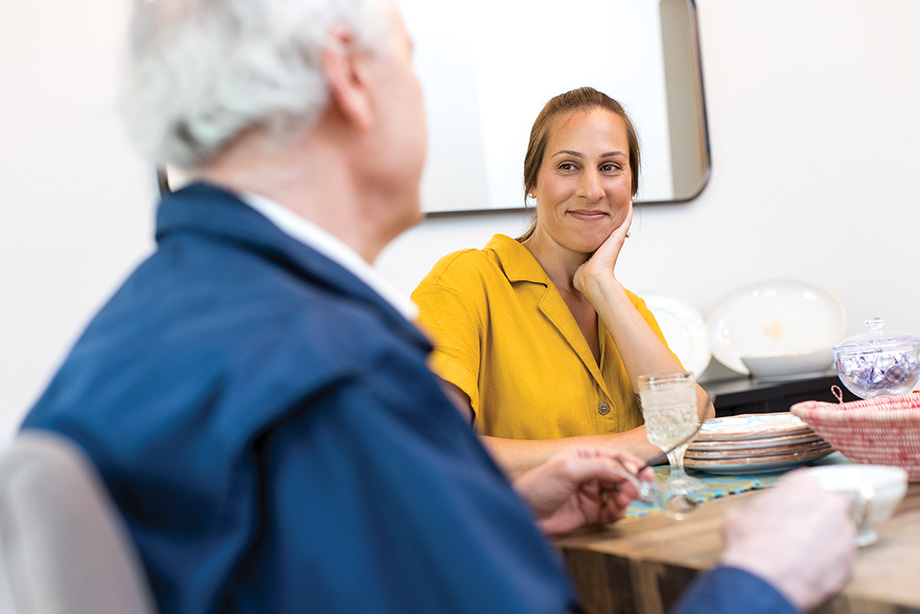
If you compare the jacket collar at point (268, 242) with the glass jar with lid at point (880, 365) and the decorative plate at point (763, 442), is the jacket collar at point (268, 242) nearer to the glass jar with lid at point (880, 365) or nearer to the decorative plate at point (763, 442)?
the decorative plate at point (763, 442)

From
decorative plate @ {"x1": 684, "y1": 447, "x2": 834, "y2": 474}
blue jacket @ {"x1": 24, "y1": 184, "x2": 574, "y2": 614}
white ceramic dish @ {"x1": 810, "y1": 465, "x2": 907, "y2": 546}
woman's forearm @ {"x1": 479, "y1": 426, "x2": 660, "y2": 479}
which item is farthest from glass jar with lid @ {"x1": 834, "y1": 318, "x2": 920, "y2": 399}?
blue jacket @ {"x1": 24, "y1": 184, "x2": 574, "y2": 614}

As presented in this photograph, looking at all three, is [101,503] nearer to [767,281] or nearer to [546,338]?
[546,338]

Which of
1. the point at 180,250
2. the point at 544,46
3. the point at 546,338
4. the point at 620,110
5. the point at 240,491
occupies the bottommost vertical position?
the point at 546,338

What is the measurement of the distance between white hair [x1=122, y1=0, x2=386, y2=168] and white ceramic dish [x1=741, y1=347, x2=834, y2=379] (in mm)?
2441

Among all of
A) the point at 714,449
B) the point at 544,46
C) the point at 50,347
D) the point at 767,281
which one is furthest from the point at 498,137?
the point at 714,449

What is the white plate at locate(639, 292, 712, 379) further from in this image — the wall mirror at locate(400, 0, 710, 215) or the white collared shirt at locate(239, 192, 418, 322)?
the white collared shirt at locate(239, 192, 418, 322)

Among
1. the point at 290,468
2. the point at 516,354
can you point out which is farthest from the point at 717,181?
the point at 290,468

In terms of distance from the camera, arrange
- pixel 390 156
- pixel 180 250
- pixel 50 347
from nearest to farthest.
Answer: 1. pixel 180 250
2. pixel 390 156
3. pixel 50 347

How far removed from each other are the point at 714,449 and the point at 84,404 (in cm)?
110

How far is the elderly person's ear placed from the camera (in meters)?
0.74

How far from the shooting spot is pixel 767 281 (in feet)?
10.4

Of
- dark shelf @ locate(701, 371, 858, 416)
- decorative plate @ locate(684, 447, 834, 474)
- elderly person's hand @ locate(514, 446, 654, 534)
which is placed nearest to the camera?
elderly person's hand @ locate(514, 446, 654, 534)

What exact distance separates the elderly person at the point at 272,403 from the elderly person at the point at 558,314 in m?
0.97

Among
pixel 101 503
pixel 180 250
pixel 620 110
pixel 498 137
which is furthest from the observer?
pixel 498 137
